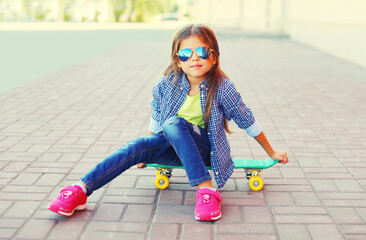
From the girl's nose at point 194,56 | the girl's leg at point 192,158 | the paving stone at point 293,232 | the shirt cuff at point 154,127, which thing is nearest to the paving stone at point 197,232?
the girl's leg at point 192,158

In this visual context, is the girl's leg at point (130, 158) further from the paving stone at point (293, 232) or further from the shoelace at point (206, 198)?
the paving stone at point (293, 232)

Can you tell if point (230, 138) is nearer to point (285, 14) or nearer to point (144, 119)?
point (144, 119)

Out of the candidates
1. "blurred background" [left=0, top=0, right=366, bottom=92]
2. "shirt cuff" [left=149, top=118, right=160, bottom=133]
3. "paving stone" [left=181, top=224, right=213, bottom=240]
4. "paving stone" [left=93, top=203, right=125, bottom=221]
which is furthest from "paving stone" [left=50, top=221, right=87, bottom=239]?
"blurred background" [left=0, top=0, right=366, bottom=92]

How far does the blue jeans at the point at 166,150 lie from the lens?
2.68 metres

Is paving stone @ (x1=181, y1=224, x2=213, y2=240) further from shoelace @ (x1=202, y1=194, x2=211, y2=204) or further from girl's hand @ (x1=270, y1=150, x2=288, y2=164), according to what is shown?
girl's hand @ (x1=270, y1=150, x2=288, y2=164)

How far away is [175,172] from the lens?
337 cm

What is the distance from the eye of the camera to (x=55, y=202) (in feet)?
8.49

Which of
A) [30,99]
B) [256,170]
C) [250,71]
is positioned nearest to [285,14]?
[250,71]

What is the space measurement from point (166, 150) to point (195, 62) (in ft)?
1.98

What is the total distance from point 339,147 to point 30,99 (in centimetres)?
413

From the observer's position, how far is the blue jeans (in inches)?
105

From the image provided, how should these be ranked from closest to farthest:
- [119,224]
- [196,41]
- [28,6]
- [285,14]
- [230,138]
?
[119,224]
[196,41]
[230,138]
[285,14]
[28,6]

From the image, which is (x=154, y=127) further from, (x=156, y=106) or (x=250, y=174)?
(x=250, y=174)

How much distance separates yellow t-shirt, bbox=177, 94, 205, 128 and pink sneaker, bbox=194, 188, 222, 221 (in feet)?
1.51
